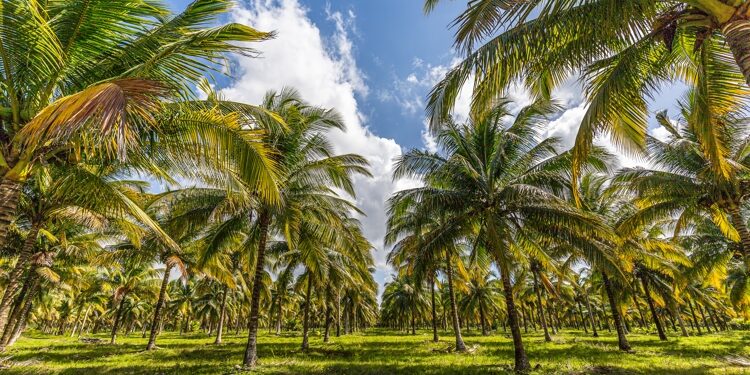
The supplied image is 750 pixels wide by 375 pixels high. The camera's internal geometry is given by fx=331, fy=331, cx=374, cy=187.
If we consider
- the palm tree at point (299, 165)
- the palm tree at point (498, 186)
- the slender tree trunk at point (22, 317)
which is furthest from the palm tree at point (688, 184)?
the slender tree trunk at point (22, 317)

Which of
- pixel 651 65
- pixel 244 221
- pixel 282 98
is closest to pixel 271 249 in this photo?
pixel 244 221

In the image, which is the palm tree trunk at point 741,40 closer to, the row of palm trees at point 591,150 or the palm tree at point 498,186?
the row of palm trees at point 591,150

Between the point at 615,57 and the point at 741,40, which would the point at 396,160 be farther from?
the point at 741,40

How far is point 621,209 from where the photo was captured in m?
20.3

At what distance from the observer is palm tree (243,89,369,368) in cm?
1272

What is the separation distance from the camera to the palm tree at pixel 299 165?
41.7ft

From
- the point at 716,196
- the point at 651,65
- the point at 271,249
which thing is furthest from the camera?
the point at 271,249

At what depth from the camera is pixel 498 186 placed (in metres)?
13.5

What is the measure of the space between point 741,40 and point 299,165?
12.2 metres

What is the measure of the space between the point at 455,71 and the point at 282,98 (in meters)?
8.82

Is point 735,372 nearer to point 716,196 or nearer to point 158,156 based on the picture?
point 716,196

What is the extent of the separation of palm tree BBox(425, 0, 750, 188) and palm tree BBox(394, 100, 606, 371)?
478 centimetres

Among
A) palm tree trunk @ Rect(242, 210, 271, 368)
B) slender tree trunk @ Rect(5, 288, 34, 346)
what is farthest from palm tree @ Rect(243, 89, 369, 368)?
slender tree trunk @ Rect(5, 288, 34, 346)

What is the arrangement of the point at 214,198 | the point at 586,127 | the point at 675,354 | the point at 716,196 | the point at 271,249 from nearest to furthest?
the point at 586,127
the point at 716,196
the point at 214,198
the point at 675,354
the point at 271,249
